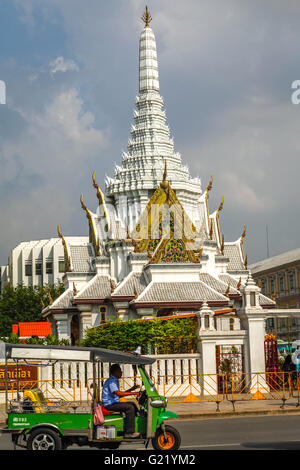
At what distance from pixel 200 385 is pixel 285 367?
4.83 meters

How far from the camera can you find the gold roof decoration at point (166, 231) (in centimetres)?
3966

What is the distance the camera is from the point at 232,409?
19.3 metres

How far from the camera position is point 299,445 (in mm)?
12133

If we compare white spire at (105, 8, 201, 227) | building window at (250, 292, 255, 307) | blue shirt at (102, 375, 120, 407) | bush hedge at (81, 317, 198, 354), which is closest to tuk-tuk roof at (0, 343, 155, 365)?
blue shirt at (102, 375, 120, 407)

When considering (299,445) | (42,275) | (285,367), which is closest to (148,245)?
(285,367)

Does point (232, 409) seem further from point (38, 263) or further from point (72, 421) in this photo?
point (38, 263)

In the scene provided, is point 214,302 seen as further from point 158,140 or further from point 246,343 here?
point 158,140

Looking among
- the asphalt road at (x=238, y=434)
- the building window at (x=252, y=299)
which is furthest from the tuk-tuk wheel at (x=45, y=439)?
the building window at (x=252, y=299)

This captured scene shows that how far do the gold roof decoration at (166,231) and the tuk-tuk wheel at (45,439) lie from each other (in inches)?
1104

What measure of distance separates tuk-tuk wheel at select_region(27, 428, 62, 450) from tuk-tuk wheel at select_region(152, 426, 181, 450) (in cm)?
158

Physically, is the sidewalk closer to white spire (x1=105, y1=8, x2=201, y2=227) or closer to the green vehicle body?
the green vehicle body

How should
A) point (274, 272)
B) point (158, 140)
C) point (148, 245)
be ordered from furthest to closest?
point (274, 272) < point (158, 140) < point (148, 245)

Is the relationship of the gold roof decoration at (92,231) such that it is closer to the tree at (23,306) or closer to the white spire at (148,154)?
the white spire at (148,154)
